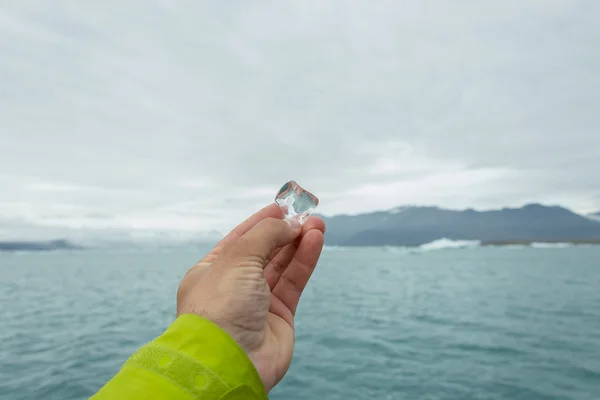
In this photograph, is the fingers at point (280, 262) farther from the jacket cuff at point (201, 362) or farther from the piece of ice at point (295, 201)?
the jacket cuff at point (201, 362)

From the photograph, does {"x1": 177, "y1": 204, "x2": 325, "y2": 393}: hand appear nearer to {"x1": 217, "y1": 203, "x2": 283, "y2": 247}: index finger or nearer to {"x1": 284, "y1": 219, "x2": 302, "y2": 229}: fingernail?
{"x1": 284, "y1": 219, "x2": 302, "y2": 229}: fingernail

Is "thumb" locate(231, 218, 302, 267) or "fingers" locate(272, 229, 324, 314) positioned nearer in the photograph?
"thumb" locate(231, 218, 302, 267)

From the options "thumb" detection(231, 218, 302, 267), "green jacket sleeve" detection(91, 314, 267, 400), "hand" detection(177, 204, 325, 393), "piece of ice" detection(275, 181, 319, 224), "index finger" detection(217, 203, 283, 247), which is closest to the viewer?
"green jacket sleeve" detection(91, 314, 267, 400)

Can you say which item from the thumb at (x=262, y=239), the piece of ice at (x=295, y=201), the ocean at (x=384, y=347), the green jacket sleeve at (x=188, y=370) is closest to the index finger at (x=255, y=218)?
Result: the piece of ice at (x=295, y=201)

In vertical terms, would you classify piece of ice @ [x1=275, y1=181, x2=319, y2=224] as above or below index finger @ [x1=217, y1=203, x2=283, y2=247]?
above

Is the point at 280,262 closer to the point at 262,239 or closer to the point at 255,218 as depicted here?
the point at 255,218

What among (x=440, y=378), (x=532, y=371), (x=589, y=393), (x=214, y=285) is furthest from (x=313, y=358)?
(x=214, y=285)

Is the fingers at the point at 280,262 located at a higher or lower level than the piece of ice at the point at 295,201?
lower

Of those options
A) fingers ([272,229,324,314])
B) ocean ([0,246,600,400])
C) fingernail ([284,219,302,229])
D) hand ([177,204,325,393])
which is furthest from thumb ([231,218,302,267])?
ocean ([0,246,600,400])
